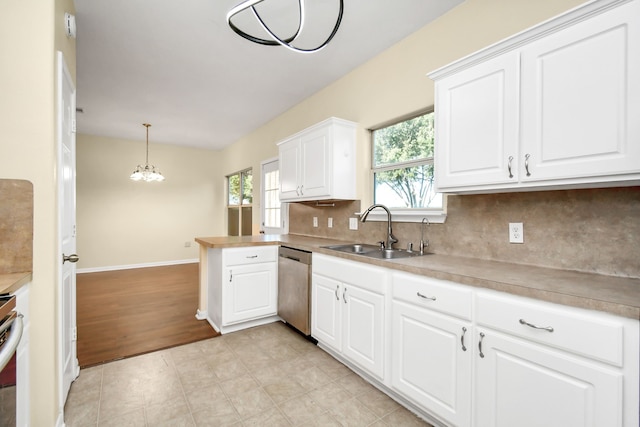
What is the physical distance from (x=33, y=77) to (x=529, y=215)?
2.69 meters

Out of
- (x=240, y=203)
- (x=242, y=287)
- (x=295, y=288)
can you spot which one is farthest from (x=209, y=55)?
(x=240, y=203)

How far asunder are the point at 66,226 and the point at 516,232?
275 centimetres

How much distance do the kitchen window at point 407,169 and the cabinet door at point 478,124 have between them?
0.49 metres

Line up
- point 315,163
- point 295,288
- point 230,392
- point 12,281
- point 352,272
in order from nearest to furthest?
1. point 12,281
2. point 230,392
3. point 352,272
4. point 295,288
5. point 315,163

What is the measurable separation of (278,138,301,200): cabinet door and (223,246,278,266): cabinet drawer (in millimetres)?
709

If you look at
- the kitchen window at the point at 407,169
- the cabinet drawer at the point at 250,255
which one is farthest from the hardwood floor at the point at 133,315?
the kitchen window at the point at 407,169

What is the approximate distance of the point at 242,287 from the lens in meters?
2.91

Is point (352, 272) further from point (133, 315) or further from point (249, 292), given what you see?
point (133, 315)

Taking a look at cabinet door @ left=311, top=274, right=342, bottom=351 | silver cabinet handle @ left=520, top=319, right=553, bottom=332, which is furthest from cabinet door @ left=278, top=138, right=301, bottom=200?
silver cabinet handle @ left=520, top=319, right=553, bottom=332

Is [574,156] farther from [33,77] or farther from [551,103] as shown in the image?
[33,77]

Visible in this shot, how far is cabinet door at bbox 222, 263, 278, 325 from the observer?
284 cm

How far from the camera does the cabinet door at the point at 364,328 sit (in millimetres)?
1908

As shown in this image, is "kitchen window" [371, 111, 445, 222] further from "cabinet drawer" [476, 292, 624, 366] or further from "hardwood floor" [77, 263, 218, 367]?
"hardwood floor" [77, 263, 218, 367]

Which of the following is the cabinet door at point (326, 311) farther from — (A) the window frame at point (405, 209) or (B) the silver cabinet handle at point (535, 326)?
(B) the silver cabinet handle at point (535, 326)
